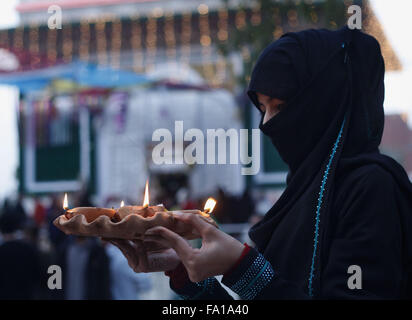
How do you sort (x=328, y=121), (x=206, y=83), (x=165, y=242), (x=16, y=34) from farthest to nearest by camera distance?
(x=16, y=34), (x=206, y=83), (x=328, y=121), (x=165, y=242)

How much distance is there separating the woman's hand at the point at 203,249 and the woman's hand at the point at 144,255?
0.49ft

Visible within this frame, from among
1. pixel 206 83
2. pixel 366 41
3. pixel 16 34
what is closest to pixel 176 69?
pixel 206 83

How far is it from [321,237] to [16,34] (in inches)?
523

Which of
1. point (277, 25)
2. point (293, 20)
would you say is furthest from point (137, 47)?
point (277, 25)

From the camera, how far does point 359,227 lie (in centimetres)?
142

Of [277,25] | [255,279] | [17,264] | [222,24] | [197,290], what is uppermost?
[222,24]

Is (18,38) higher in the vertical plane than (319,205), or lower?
higher

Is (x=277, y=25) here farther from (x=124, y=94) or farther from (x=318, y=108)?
(x=124, y=94)

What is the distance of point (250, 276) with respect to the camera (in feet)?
4.57

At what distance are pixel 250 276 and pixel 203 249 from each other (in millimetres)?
146

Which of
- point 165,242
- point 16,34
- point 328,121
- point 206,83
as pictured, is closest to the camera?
point 165,242

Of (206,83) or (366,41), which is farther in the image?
(206,83)

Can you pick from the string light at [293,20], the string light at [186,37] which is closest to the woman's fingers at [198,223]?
the string light at [293,20]
